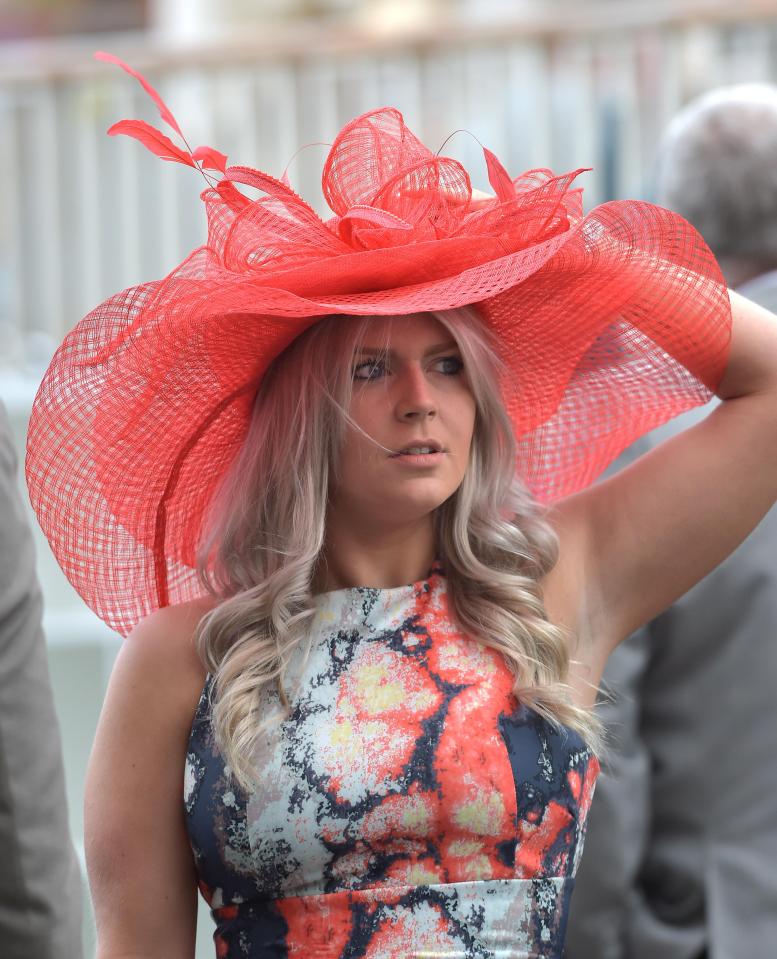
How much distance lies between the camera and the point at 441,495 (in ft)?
5.23

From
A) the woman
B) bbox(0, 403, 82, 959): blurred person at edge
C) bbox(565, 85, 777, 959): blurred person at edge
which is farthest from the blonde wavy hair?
bbox(565, 85, 777, 959): blurred person at edge

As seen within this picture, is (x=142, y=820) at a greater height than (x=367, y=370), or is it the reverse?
(x=367, y=370)

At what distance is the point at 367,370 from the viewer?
1.63 metres

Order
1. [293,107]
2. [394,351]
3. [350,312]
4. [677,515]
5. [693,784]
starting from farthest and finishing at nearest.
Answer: [293,107], [693,784], [677,515], [394,351], [350,312]

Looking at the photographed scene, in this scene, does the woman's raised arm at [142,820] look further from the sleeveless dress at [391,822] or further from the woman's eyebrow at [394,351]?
the woman's eyebrow at [394,351]

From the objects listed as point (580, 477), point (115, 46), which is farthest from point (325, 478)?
point (115, 46)

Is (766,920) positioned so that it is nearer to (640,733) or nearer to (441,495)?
(640,733)

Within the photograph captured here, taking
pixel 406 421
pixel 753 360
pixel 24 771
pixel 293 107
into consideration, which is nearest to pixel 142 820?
pixel 24 771

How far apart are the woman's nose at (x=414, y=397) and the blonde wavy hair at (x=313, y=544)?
0.07 m

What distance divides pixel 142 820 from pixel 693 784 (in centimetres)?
98

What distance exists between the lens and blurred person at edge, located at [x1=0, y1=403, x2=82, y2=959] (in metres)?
1.65

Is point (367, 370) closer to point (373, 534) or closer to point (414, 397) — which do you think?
point (414, 397)

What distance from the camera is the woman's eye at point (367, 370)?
1627mm

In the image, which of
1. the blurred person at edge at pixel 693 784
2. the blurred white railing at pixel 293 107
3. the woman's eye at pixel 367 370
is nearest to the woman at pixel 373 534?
the woman's eye at pixel 367 370
